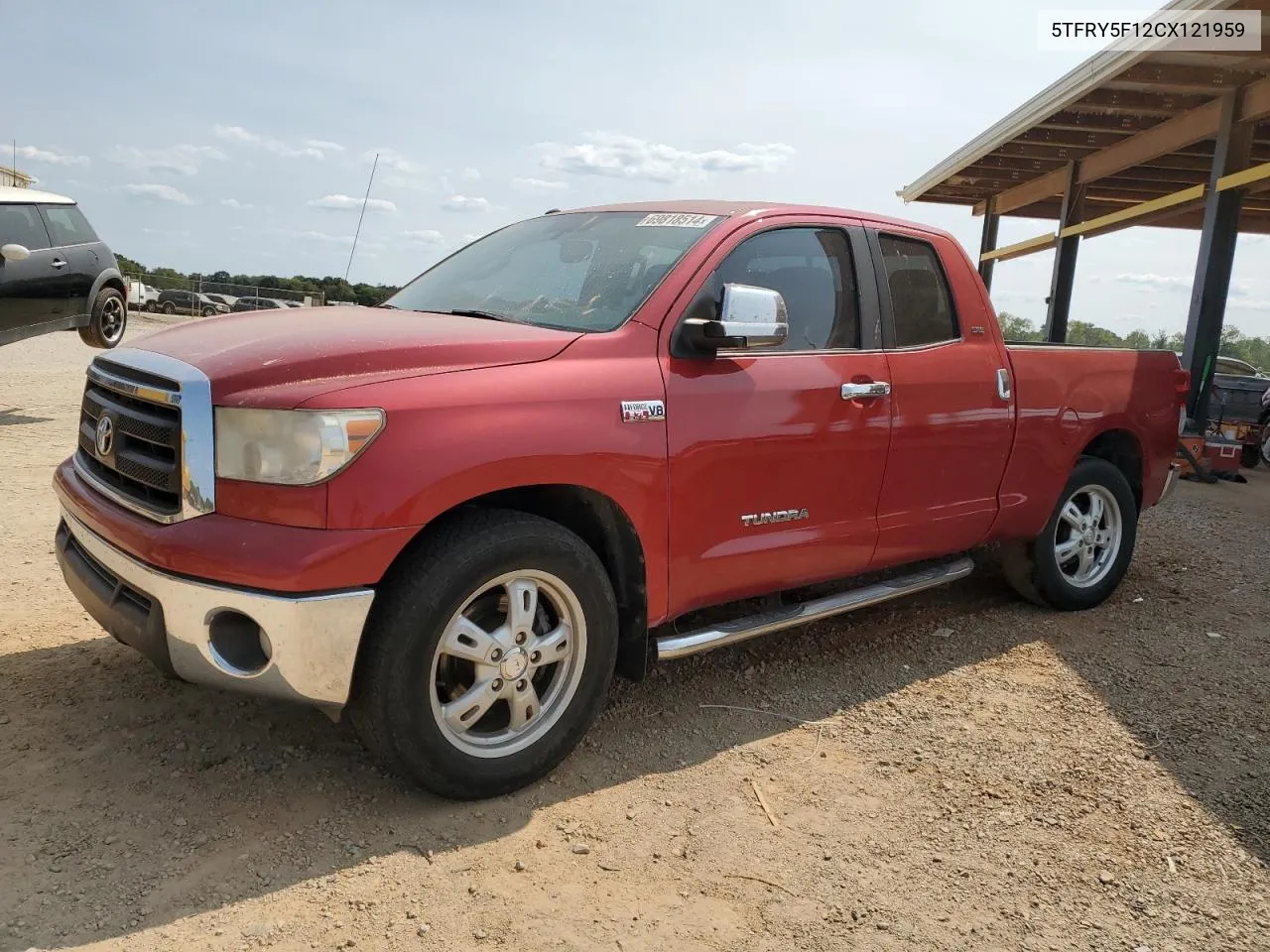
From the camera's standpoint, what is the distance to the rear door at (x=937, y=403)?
3.99 meters

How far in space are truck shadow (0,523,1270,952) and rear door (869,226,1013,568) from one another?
2.18ft

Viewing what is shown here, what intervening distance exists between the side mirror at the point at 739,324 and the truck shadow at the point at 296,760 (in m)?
1.44

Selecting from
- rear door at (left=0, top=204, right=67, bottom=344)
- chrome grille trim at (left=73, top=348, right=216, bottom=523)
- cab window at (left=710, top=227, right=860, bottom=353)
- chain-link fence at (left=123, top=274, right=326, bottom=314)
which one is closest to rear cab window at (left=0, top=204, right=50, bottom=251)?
rear door at (left=0, top=204, right=67, bottom=344)

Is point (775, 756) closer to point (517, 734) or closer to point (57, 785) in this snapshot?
point (517, 734)

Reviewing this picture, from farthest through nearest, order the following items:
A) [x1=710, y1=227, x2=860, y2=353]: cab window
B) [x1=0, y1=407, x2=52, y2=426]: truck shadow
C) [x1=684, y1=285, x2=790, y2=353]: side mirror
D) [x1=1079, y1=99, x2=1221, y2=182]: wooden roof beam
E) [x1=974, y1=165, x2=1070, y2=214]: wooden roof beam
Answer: [x1=974, y1=165, x2=1070, y2=214]: wooden roof beam, [x1=1079, y1=99, x2=1221, y2=182]: wooden roof beam, [x1=0, y1=407, x2=52, y2=426]: truck shadow, [x1=710, y1=227, x2=860, y2=353]: cab window, [x1=684, y1=285, x2=790, y2=353]: side mirror

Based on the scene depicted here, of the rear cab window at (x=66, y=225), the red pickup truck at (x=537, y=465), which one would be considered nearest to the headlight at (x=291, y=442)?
the red pickup truck at (x=537, y=465)

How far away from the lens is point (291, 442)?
255 cm

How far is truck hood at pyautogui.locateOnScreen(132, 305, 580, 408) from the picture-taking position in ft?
8.55

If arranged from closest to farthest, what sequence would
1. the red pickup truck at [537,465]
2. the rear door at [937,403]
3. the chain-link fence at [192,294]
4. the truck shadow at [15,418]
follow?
the red pickup truck at [537,465], the rear door at [937,403], the truck shadow at [15,418], the chain-link fence at [192,294]

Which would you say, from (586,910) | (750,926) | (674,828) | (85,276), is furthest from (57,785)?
(85,276)

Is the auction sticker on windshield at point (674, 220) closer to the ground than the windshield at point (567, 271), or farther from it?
farther from it

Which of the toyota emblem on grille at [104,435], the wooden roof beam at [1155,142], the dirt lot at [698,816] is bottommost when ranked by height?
the dirt lot at [698,816]

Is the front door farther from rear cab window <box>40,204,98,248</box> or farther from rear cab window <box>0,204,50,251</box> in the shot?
rear cab window <box>40,204,98,248</box>

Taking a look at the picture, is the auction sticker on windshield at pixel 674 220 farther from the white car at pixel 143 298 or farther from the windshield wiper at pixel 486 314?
the white car at pixel 143 298
